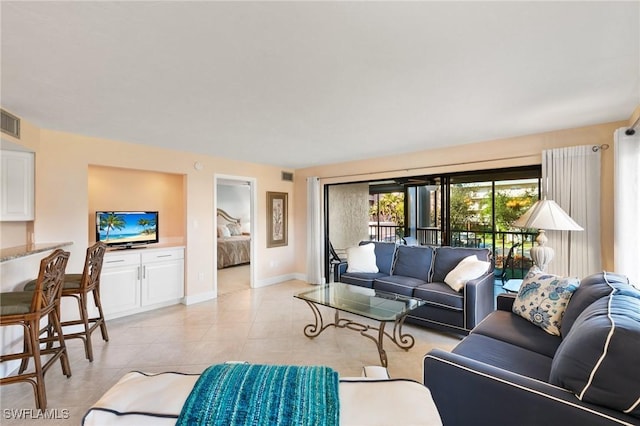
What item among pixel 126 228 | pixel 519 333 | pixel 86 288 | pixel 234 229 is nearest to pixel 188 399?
pixel 519 333

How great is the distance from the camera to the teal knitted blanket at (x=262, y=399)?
1.76 feet

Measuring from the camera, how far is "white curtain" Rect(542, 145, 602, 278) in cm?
295

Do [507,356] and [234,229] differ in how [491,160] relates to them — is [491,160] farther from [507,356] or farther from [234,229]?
[234,229]

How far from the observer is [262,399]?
568 mm

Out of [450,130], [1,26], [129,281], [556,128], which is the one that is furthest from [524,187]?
[129,281]

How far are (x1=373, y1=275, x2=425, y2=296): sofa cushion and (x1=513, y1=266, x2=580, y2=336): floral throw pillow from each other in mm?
1185

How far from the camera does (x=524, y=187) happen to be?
3584 millimetres

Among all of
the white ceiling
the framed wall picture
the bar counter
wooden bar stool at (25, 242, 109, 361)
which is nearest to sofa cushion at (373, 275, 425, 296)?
the white ceiling

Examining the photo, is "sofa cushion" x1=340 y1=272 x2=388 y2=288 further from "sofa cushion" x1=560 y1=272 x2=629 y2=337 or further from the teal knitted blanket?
the teal knitted blanket

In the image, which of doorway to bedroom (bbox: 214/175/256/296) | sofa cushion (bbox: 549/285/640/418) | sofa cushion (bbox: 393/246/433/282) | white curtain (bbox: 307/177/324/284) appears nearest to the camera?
sofa cushion (bbox: 549/285/640/418)

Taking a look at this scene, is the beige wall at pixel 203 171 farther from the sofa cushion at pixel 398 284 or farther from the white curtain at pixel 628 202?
the sofa cushion at pixel 398 284

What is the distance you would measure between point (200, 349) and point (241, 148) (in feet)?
8.66

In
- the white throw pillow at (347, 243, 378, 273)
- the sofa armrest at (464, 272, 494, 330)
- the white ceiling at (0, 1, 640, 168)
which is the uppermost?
the white ceiling at (0, 1, 640, 168)

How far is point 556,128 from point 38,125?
18.6 ft
